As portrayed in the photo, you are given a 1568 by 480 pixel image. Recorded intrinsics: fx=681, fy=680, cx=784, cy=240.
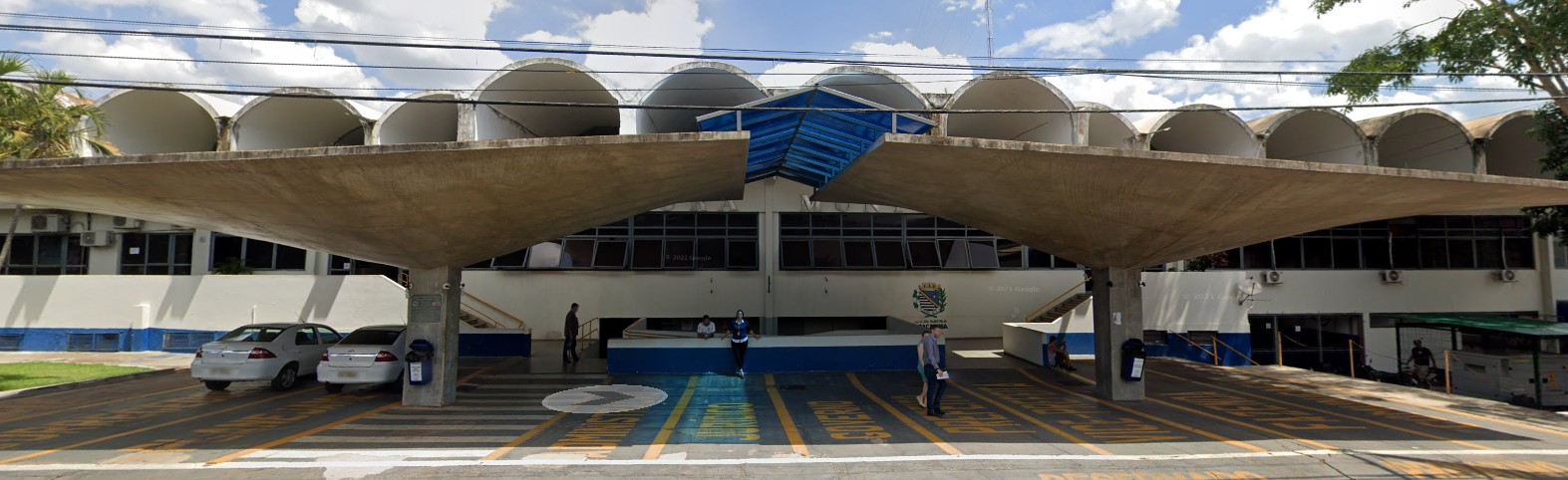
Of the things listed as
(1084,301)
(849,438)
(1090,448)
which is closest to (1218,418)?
(1090,448)

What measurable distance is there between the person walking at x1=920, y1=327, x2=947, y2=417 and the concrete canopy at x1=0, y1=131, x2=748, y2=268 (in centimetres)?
370

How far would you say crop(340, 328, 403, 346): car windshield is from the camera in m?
11.7

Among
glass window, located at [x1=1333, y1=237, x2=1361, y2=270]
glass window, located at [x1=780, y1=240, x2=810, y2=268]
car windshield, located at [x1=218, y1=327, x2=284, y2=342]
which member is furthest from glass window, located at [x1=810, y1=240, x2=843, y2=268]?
glass window, located at [x1=1333, y1=237, x2=1361, y2=270]

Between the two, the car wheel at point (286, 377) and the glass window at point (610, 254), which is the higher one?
the glass window at point (610, 254)

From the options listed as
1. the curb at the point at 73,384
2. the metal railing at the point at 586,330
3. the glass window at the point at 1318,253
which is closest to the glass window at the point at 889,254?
the metal railing at the point at 586,330

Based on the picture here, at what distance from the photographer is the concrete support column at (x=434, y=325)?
34.3 feet

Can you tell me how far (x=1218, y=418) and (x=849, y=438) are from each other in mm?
5534

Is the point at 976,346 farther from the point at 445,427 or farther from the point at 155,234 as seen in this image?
the point at 155,234

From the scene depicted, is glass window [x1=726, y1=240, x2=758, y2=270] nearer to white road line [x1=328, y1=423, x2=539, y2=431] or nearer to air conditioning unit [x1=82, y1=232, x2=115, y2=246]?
white road line [x1=328, y1=423, x2=539, y2=431]

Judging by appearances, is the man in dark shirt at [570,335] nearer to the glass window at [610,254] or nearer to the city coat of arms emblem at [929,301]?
the glass window at [610,254]

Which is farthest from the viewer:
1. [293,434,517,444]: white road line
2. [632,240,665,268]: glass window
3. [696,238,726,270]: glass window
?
Answer: [696,238,726,270]: glass window

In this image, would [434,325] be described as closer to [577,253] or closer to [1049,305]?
[577,253]

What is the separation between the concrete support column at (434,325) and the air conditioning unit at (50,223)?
19.2 metres

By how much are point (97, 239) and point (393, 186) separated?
67.7ft
